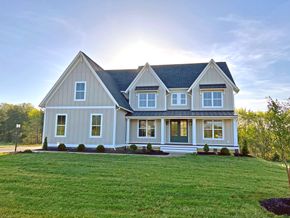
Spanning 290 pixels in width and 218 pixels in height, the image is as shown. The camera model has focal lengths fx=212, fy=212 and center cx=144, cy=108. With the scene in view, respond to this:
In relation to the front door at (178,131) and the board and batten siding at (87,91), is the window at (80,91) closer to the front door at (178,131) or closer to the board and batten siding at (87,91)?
the board and batten siding at (87,91)

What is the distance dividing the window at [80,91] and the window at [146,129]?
6.03 metres

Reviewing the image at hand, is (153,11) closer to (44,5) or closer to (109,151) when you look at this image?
(44,5)

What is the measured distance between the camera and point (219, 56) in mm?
22438

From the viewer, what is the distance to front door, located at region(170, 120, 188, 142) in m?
20.2

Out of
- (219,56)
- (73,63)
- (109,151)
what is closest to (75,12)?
(73,63)

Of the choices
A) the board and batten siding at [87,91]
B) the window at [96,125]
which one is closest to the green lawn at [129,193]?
the window at [96,125]

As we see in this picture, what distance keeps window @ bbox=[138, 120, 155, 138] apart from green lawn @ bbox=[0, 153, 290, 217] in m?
11.4

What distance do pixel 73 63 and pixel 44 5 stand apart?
6.48 meters

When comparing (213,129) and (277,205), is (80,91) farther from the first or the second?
(277,205)

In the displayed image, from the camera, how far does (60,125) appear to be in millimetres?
18219

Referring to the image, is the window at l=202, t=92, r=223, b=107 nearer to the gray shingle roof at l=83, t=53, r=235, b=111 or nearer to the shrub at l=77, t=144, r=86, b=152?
the gray shingle roof at l=83, t=53, r=235, b=111

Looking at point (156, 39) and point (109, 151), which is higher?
point (156, 39)

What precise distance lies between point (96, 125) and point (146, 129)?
16.7 ft

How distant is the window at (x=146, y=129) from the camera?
20350mm
